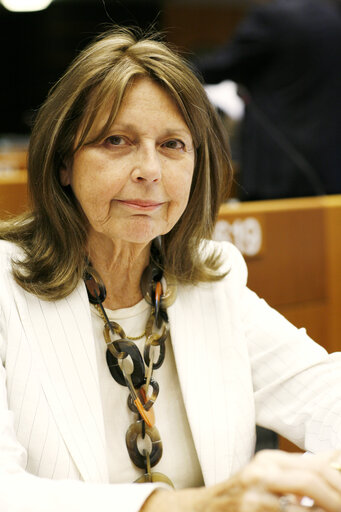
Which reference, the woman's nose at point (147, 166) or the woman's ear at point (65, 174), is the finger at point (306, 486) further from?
the woman's ear at point (65, 174)

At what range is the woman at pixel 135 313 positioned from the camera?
4.23ft

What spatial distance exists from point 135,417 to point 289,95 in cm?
237

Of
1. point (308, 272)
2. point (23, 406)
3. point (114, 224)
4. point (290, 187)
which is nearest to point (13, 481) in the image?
point (23, 406)

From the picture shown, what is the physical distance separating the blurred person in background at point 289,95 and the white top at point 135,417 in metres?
2.02

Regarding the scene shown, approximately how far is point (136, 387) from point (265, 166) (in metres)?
2.24

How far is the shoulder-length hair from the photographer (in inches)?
51.9

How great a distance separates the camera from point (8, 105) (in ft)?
36.1

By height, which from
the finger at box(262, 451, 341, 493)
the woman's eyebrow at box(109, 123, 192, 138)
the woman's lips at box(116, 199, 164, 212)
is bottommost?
the finger at box(262, 451, 341, 493)

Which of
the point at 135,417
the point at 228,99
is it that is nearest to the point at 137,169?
the point at 135,417

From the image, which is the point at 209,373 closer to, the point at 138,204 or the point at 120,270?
the point at 120,270

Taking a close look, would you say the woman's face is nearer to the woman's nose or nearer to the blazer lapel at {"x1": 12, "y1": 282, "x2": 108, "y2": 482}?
the woman's nose

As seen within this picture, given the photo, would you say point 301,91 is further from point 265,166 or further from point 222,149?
point 222,149

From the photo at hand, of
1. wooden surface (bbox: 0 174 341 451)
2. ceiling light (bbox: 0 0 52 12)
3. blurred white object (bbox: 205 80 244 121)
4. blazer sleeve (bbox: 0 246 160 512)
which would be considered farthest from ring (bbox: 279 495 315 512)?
ceiling light (bbox: 0 0 52 12)

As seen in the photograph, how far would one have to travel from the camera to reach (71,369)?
1.31 m
